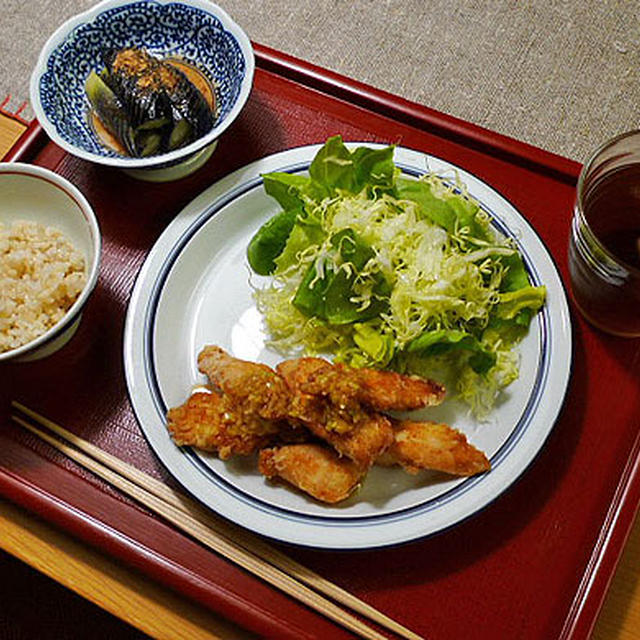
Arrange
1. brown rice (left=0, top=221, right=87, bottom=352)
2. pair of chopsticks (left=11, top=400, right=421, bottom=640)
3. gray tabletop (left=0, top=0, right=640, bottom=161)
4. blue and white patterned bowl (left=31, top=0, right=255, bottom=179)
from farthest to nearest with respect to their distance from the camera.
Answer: gray tabletop (left=0, top=0, right=640, bottom=161), blue and white patterned bowl (left=31, top=0, right=255, bottom=179), brown rice (left=0, top=221, right=87, bottom=352), pair of chopsticks (left=11, top=400, right=421, bottom=640)

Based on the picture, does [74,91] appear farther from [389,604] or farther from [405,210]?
[389,604]

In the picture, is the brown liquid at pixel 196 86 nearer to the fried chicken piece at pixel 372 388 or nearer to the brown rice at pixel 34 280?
the brown rice at pixel 34 280

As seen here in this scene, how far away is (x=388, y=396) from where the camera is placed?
1535 millimetres

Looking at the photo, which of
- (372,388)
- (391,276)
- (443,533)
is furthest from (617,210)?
(443,533)

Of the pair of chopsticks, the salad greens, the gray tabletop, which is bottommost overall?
the pair of chopsticks

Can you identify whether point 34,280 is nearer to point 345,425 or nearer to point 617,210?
point 345,425

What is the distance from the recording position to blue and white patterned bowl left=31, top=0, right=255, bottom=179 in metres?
1.85

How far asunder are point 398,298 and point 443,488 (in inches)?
15.7

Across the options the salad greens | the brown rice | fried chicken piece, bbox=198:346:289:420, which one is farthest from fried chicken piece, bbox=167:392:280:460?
the brown rice

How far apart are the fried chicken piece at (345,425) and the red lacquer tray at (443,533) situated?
0.64 ft

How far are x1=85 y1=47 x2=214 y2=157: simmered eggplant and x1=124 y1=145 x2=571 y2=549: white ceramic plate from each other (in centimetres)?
16

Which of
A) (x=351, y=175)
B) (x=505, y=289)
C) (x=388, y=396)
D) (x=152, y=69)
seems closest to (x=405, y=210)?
(x=351, y=175)

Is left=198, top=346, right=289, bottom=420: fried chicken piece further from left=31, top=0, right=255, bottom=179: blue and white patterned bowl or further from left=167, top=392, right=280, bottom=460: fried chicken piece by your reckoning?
left=31, top=0, right=255, bottom=179: blue and white patterned bowl

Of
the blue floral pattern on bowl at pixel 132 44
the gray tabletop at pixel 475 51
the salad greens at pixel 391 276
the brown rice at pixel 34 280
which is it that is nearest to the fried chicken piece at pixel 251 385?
the salad greens at pixel 391 276
